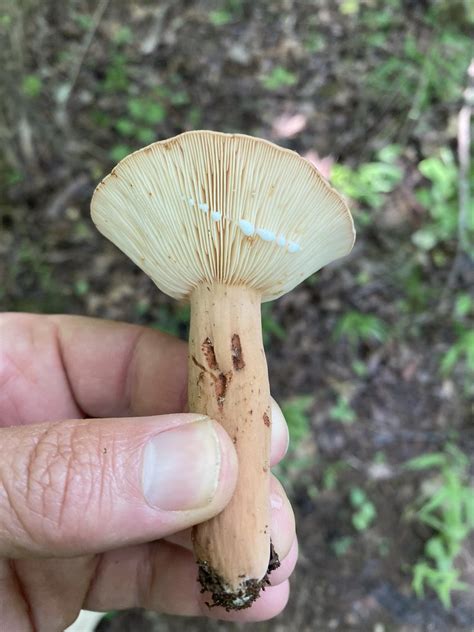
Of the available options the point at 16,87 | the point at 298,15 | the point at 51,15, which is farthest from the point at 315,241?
the point at 51,15

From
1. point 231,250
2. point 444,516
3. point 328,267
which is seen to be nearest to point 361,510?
point 444,516

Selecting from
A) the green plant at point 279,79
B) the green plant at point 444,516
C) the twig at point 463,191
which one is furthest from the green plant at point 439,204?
the green plant at point 444,516

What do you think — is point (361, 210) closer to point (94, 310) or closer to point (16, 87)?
point (94, 310)

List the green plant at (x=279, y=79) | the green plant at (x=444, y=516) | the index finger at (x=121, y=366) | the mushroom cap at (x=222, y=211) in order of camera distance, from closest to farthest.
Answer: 1. the mushroom cap at (x=222, y=211)
2. the index finger at (x=121, y=366)
3. the green plant at (x=444, y=516)
4. the green plant at (x=279, y=79)

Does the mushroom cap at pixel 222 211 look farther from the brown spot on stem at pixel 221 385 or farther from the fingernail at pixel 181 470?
the fingernail at pixel 181 470

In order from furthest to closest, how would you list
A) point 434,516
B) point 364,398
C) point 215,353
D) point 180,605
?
1. point 364,398
2. point 434,516
3. point 180,605
4. point 215,353

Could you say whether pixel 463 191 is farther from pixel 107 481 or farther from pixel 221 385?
pixel 107 481

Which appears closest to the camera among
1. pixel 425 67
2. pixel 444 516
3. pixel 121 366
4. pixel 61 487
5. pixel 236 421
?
pixel 61 487
